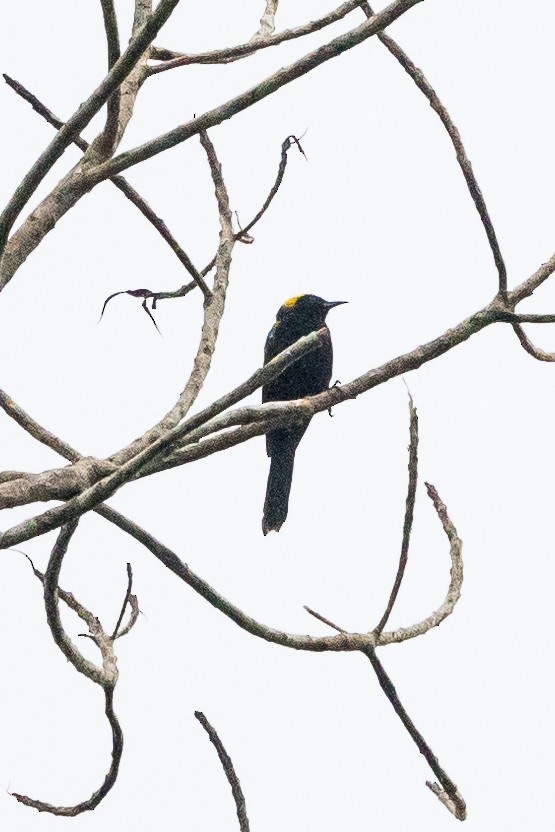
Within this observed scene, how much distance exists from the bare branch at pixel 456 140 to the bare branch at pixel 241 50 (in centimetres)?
18

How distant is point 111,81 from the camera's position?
2.21 meters

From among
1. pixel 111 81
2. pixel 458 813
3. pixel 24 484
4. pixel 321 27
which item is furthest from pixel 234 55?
pixel 458 813

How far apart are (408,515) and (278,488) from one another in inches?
171

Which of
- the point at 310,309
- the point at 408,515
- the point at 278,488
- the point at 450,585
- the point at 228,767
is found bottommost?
the point at 228,767

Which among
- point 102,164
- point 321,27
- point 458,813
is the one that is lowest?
point 458,813

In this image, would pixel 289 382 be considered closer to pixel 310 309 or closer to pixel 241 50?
pixel 310 309

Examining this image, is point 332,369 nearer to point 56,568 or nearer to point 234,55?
point 234,55

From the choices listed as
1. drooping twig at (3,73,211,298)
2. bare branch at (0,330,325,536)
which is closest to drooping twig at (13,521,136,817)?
bare branch at (0,330,325,536)

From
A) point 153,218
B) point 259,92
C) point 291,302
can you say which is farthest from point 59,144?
point 291,302

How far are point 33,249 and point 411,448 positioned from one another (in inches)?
38.1

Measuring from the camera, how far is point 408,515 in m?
2.57

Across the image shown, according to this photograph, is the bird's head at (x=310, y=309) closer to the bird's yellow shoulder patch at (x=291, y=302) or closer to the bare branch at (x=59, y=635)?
the bird's yellow shoulder patch at (x=291, y=302)

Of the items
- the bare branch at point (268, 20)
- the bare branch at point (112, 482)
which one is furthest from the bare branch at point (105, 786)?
the bare branch at point (268, 20)

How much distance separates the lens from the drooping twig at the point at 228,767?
8.08ft
